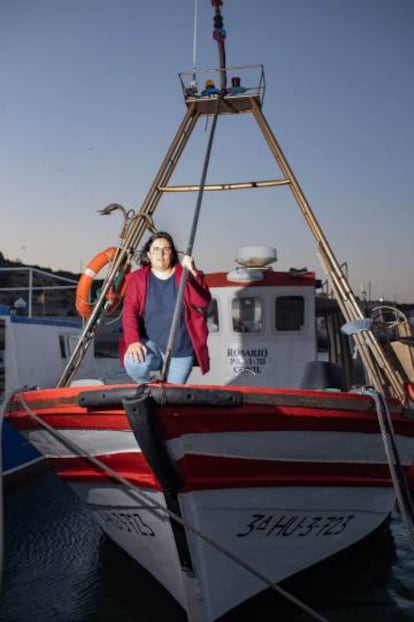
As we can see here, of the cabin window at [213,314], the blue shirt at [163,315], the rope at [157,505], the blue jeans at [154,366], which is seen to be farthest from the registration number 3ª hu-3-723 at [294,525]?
the cabin window at [213,314]

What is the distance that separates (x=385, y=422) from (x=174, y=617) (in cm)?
264

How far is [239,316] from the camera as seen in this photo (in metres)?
8.76

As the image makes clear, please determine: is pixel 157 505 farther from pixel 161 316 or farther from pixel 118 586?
pixel 118 586

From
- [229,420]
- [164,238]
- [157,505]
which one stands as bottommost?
[157,505]

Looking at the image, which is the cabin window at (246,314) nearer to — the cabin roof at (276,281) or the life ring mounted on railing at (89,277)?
the cabin roof at (276,281)

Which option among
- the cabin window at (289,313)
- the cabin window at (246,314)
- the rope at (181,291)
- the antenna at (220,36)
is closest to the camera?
the rope at (181,291)

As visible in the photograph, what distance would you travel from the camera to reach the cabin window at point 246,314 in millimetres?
8648

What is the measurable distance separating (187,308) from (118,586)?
3280 mm

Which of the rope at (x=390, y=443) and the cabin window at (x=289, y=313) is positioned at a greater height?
the cabin window at (x=289, y=313)

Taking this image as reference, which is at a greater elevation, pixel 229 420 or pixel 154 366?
pixel 154 366

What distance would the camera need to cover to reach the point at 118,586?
6.00 m

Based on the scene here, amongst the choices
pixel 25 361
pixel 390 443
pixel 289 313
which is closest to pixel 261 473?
pixel 390 443

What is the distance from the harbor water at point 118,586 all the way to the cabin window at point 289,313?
10.2 ft

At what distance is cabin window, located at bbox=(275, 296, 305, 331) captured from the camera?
8.54 meters
